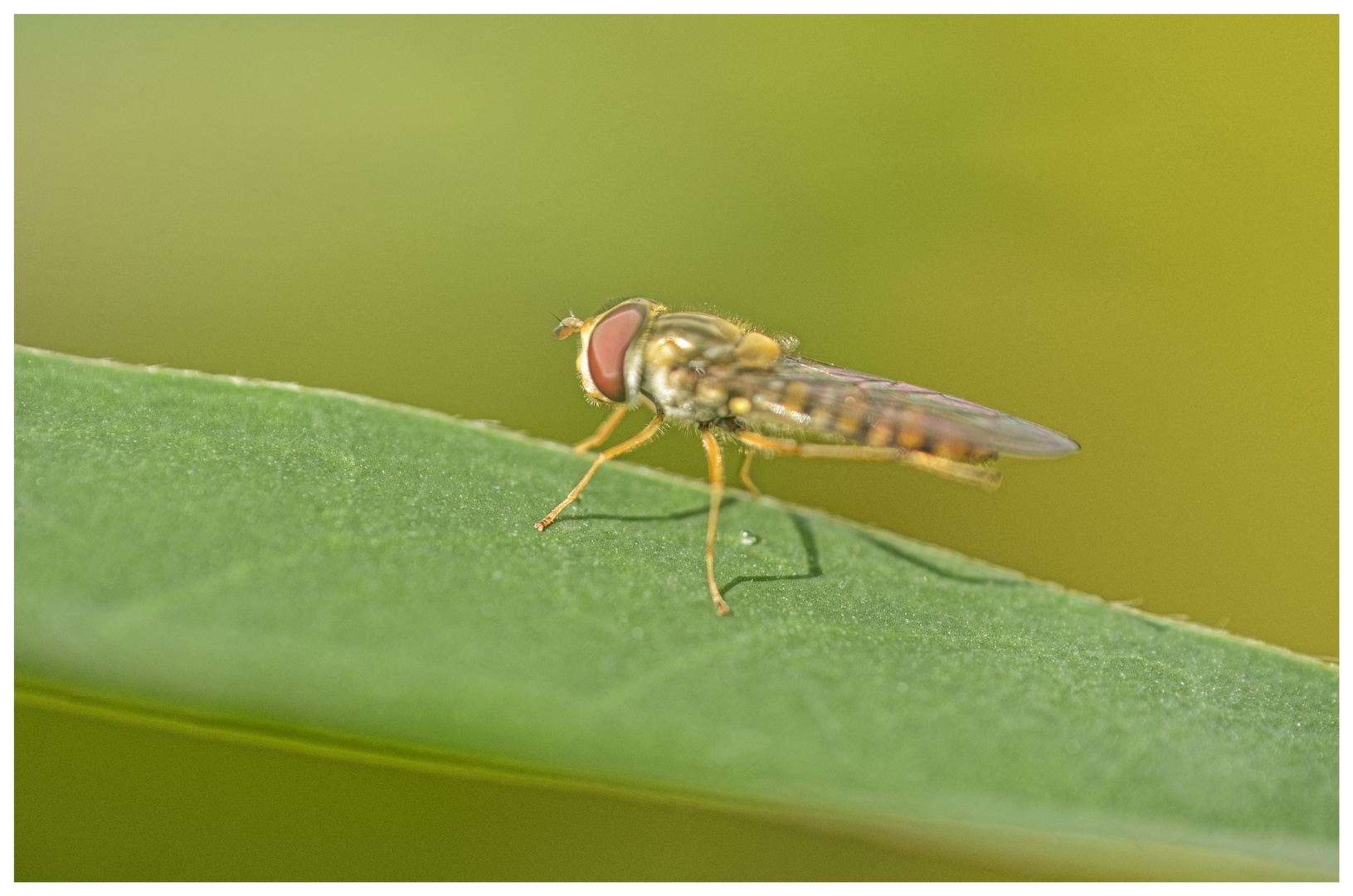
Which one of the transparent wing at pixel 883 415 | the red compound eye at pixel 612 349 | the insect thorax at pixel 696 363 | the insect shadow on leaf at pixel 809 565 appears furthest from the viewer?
the red compound eye at pixel 612 349

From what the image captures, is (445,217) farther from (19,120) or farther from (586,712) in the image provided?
(586,712)

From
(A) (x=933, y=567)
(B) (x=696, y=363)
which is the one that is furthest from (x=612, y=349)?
(A) (x=933, y=567)

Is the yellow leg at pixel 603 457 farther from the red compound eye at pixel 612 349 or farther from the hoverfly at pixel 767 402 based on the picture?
the red compound eye at pixel 612 349

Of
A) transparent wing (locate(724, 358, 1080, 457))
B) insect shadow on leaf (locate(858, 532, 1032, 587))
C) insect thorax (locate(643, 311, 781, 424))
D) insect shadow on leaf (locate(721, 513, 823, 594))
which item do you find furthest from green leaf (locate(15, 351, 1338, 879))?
insect thorax (locate(643, 311, 781, 424))

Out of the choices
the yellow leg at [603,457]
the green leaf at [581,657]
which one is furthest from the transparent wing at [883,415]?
the green leaf at [581,657]

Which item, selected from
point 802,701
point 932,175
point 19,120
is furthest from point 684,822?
point 19,120

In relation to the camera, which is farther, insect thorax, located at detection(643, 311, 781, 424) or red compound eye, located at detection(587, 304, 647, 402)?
red compound eye, located at detection(587, 304, 647, 402)

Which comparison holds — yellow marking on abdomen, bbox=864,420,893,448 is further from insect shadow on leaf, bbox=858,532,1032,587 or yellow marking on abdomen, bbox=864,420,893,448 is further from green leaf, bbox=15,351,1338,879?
green leaf, bbox=15,351,1338,879

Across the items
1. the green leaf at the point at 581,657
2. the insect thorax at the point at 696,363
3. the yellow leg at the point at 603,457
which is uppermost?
the insect thorax at the point at 696,363

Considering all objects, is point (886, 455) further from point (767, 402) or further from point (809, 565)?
point (809, 565)

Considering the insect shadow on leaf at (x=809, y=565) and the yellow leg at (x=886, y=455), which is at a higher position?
the yellow leg at (x=886, y=455)
